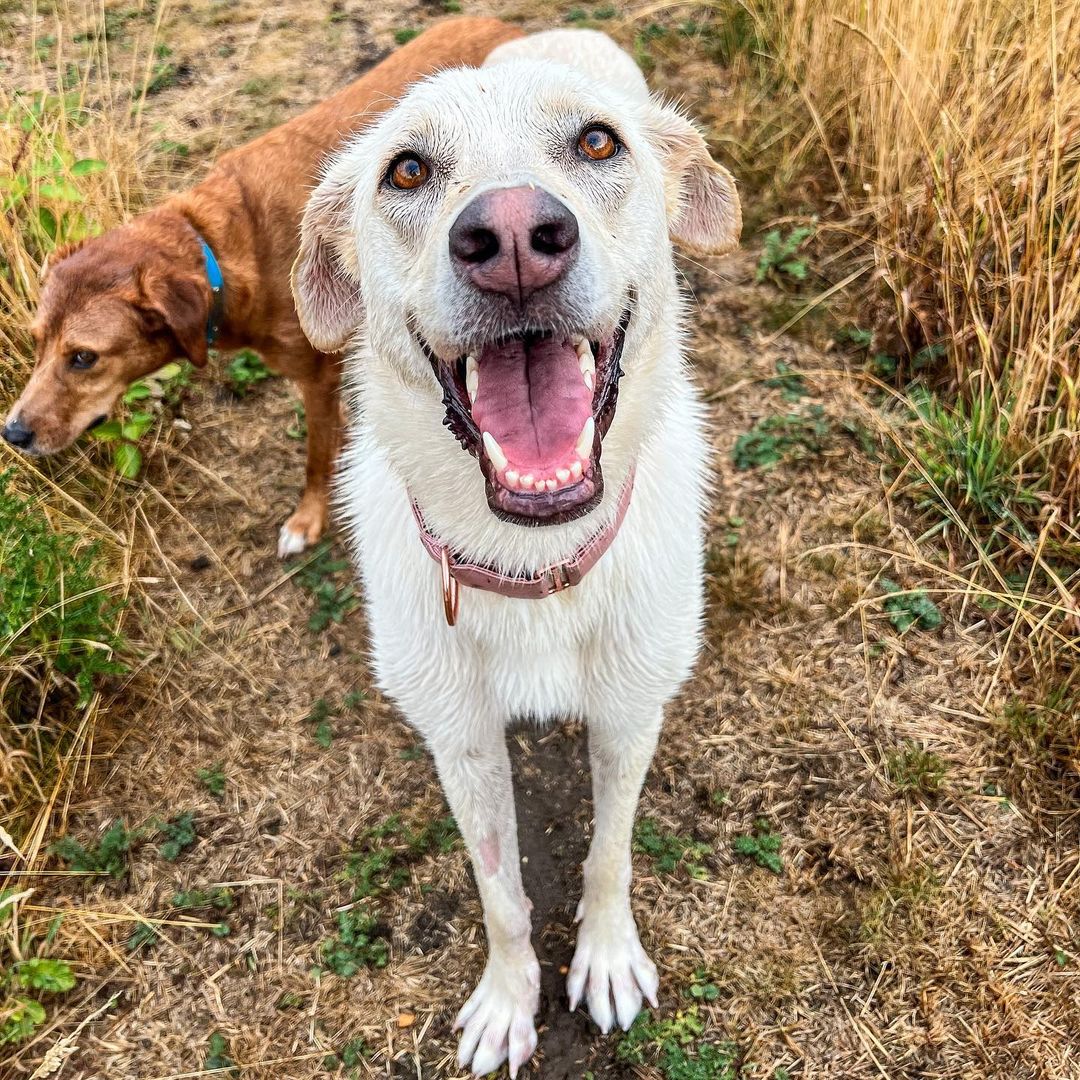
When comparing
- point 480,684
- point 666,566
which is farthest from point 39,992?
point 666,566

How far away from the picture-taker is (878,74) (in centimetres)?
368

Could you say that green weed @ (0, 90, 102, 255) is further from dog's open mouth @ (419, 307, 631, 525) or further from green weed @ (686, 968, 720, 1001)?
green weed @ (686, 968, 720, 1001)

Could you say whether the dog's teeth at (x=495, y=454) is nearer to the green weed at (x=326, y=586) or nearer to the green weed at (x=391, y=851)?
the green weed at (x=391, y=851)

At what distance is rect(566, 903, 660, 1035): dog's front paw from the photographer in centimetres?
232

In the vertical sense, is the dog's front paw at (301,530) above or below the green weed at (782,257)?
below

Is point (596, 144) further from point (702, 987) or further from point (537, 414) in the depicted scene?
point (702, 987)

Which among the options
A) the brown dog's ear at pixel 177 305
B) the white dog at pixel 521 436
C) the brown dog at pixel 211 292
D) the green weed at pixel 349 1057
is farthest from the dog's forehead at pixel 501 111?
the green weed at pixel 349 1057

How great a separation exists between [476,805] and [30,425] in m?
2.16

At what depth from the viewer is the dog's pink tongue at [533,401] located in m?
1.56

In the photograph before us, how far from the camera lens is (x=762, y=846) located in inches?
104

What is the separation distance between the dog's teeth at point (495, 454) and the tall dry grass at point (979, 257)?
6.78ft

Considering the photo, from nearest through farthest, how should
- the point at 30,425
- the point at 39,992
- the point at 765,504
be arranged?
the point at 39,992 < the point at 30,425 < the point at 765,504

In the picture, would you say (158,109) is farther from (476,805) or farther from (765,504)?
(476,805)

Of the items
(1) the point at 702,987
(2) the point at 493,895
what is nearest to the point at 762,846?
(1) the point at 702,987
